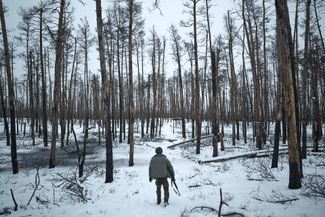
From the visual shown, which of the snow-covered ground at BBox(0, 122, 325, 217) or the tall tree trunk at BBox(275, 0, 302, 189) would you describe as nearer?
the snow-covered ground at BBox(0, 122, 325, 217)

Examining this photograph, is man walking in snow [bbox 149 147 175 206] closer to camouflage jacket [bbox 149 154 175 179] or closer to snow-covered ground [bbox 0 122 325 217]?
camouflage jacket [bbox 149 154 175 179]

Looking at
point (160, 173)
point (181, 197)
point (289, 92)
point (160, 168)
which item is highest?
point (289, 92)

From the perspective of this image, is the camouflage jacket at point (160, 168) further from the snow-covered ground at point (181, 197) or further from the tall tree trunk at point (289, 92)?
the tall tree trunk at point (289, 92)

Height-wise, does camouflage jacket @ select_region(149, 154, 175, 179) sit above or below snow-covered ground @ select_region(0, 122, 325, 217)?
above

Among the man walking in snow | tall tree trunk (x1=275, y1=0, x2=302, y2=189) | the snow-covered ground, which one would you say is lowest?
the snow-covered ground

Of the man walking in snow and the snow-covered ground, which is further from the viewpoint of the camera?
the man walking in snow

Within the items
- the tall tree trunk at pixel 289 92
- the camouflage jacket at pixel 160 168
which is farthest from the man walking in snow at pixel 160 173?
the tall tree trunk at pixel 289 92

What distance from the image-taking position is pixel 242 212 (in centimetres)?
506

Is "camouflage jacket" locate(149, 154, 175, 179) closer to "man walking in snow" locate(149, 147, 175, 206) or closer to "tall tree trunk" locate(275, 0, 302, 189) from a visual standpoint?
"man walking in snow" locate(149, 147, 175, 206)

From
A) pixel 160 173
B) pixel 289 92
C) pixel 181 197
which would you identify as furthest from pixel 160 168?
pixel 289 92

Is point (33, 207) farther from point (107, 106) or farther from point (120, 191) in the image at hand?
point (107, 106)

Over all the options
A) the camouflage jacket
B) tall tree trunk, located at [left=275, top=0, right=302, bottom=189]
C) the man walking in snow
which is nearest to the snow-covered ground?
the man walking in snow

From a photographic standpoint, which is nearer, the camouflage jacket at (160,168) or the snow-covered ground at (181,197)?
the snow-covered ground at (181,197)

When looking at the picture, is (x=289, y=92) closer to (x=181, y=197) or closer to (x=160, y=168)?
(x=160, y=168)
